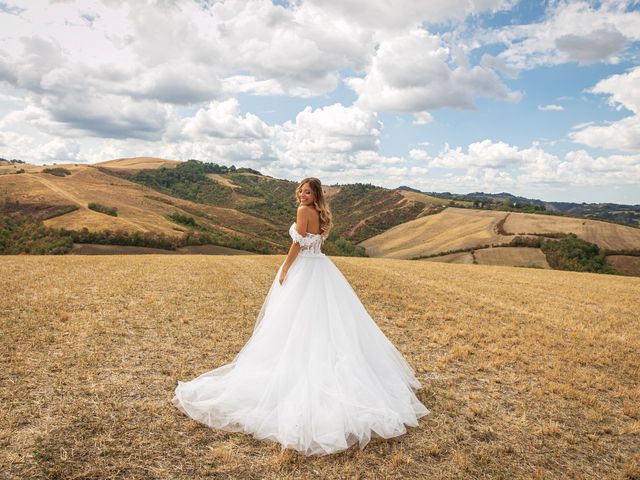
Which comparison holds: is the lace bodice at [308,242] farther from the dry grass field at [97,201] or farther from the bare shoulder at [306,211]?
the dry grass field at [97,201]

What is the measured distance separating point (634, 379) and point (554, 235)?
100 metres

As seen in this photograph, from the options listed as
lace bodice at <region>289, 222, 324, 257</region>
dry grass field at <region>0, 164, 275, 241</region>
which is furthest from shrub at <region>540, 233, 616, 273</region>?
dry grass field at <region>0, 164, 275, 241</region>

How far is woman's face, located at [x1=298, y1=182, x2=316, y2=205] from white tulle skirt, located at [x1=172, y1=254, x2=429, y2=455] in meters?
1.21

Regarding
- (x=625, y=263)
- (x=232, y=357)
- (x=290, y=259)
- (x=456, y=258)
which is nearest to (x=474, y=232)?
(x=456, y=258)

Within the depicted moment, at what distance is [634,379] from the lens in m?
9.98

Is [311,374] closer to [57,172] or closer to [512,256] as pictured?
[512,256]

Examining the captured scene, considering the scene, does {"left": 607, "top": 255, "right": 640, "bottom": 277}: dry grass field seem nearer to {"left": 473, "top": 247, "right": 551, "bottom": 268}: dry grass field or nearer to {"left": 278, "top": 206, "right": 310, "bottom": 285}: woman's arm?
{"left": 473, "top": 247, "right": 551, "bottom": 268}: dry grass field

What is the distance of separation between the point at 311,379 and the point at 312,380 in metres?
0.03

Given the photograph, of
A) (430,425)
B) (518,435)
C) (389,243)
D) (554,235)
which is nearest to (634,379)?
(518,435)

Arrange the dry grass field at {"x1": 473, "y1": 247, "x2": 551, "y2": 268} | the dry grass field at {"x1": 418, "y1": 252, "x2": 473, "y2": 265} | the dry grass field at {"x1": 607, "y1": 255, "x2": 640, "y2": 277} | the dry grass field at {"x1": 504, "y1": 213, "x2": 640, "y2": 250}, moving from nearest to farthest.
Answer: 1. the dry grass field at {"x1": 607, "y1": 255, "x2": 640, "y2": 277}
2. the dry grass field at {"x1": 473, "y1": 247, "x2": 551, "y2": 268}
3. the dry grass field at {"x1": 504, "y1": 213, "x2": 640, "y2": 250}
4. the dry grass field at {"x1": 418, "y1": 252, "x2": 473, "y2": 265}

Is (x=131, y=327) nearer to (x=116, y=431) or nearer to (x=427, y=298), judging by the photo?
(x=116, y=431)

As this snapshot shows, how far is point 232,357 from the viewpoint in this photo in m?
10.0

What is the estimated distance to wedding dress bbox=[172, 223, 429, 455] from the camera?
640 cm

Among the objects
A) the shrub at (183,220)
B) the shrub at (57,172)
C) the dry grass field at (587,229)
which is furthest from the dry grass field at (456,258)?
the shrub at (57,172)
